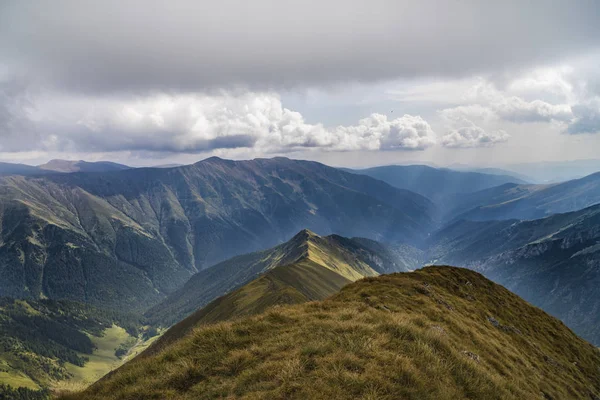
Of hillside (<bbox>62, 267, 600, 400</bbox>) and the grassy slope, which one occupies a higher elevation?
hillside (<bbox>62, 267, 600, 400</bbox>)

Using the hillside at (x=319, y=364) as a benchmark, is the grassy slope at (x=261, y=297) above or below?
below

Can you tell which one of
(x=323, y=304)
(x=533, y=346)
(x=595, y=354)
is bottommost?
(x=595, y=354)

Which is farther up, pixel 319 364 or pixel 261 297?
pixel 319 364

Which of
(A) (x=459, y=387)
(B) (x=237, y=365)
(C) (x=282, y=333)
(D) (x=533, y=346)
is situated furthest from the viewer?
(D) (x=533, y=346)

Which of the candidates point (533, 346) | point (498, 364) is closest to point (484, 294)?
point (533, 346)

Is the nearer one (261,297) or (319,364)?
(319,364)

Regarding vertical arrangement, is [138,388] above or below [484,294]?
above

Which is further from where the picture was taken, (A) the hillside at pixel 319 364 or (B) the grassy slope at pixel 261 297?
(B) the grassy slope at pixel 261 297

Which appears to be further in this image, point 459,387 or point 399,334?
point 399,334

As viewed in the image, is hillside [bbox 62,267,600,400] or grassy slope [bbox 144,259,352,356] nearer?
hillside [bbox 62,267,600,400]

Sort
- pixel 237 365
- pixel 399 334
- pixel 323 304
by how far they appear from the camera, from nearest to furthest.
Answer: pixel 237 365, pixel 399 334, pixel 323 304

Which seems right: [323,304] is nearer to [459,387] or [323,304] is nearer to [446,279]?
[459,387]
